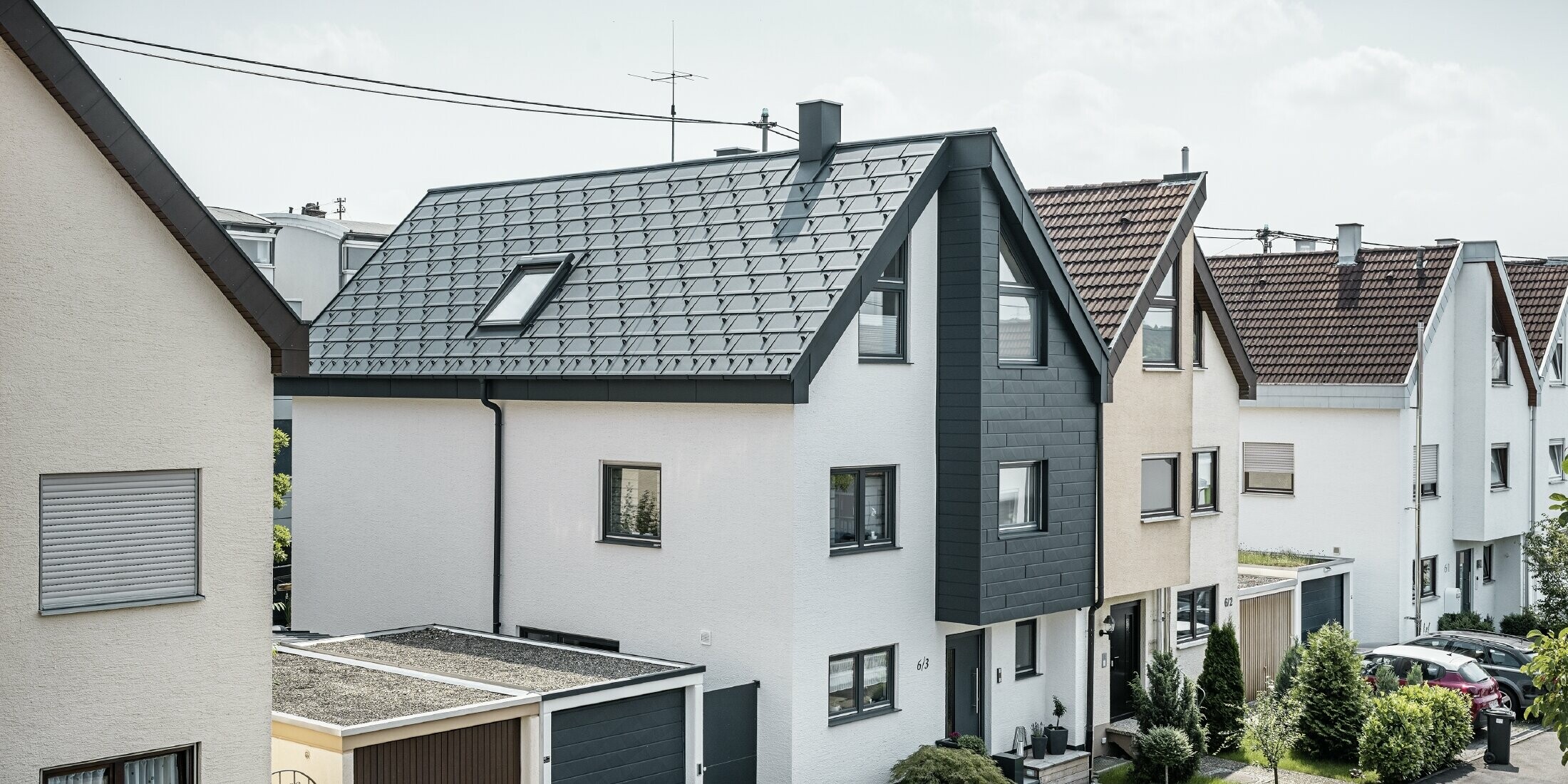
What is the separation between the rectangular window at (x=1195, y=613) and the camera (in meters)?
25.7

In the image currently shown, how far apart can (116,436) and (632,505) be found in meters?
8.22

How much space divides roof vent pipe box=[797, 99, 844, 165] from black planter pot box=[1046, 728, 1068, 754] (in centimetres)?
884

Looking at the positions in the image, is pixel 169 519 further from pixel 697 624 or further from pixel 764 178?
pixel 764 178

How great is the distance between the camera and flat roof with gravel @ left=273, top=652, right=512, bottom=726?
47.2 ft

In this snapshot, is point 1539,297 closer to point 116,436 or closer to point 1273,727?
point 1273,727

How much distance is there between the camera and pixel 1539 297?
39.8m

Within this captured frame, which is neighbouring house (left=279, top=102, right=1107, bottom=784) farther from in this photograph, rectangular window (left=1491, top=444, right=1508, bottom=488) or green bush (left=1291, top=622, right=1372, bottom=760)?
rectangular window (left=1491, top=444, right=1508, bottom=488)

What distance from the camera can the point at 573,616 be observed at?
65.4 ft

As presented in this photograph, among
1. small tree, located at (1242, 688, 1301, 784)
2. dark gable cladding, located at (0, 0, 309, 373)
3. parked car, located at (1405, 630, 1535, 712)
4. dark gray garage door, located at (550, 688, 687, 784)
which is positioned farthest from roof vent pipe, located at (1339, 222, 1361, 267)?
dark gable cladding, located at (0, 0, 309, 373)

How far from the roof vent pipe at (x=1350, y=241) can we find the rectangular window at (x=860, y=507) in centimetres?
2076

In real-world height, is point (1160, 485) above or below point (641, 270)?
below

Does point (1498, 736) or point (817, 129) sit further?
point (1498, 736)

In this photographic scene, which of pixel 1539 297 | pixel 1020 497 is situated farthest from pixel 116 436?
pixel 1539 297

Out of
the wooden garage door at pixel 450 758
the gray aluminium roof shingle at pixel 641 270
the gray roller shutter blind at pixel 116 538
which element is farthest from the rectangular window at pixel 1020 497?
the gray roller shutter blind at pixel 116 538
